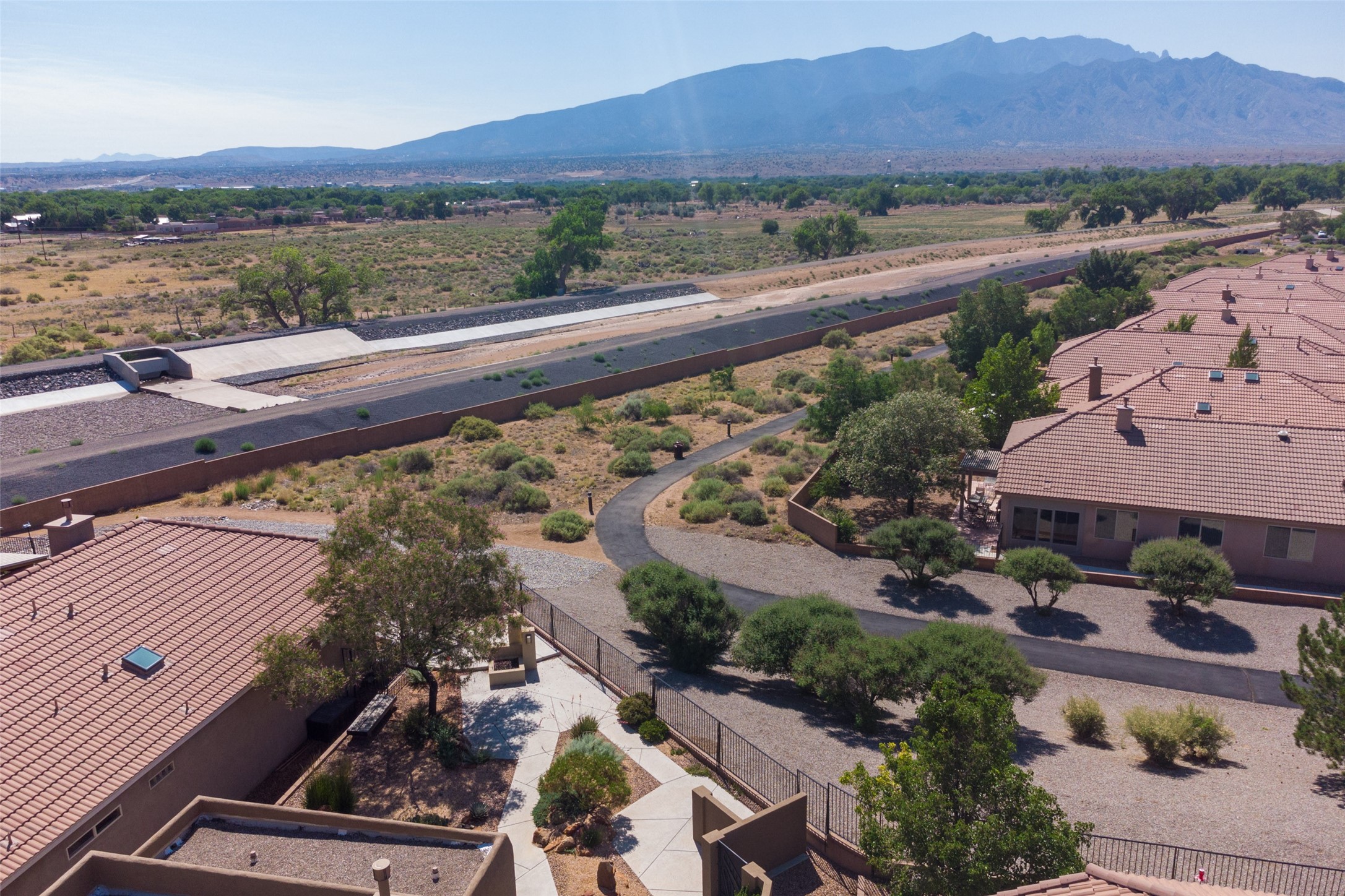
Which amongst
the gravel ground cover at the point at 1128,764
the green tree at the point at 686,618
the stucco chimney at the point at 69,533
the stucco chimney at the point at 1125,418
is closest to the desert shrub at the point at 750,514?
the green tree at the point at 686,618

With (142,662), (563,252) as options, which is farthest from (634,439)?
(563,252)

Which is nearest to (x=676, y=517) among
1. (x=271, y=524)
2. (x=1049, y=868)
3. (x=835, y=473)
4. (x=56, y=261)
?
(x=835, y=473)

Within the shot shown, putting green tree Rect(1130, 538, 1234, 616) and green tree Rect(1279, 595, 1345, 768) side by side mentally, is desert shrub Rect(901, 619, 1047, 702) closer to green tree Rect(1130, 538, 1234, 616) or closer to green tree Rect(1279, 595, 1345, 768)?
green tree Rect(1279, 595, 1345, 768)

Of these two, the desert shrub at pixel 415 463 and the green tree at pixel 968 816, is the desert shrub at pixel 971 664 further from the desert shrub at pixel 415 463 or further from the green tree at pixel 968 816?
the desert shrub at pixel 415 463

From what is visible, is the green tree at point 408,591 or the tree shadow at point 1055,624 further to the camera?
the tree shadow at point 1055,624

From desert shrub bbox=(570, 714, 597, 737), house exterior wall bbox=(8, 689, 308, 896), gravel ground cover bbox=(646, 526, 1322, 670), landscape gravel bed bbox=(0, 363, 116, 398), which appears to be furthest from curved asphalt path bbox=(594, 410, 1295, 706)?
landscape gravel bed bbox=(0, 363, 116, 398)

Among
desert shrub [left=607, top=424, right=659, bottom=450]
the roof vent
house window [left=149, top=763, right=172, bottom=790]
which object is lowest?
desert shrub [left=607, top=424, right=659, bottom=450]
